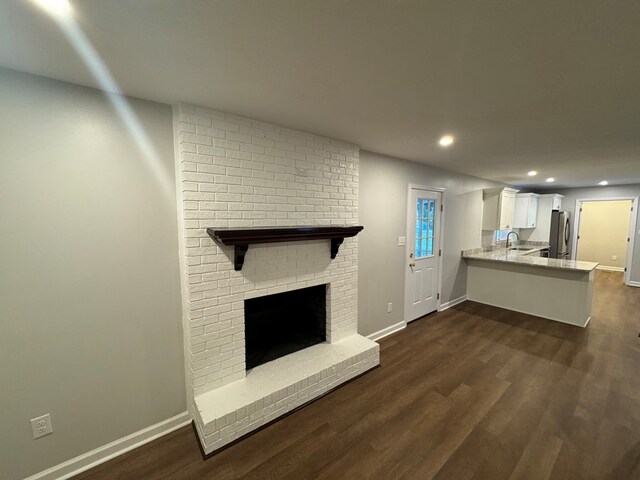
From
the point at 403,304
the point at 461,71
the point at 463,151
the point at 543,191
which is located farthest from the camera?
the point at 543,191

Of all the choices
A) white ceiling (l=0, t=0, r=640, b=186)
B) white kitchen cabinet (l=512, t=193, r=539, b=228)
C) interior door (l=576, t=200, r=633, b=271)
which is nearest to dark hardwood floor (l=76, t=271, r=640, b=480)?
white ceiling (l=0, t=0, r=640, b=186)

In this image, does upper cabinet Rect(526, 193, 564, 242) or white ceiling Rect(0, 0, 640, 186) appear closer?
white ceiling Rect(0, 0, 640, 186)

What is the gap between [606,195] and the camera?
20.1 feet

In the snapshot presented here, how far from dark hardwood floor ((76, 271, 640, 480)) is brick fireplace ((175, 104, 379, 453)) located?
0.66ft

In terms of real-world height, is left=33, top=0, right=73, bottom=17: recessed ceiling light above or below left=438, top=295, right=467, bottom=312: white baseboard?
above

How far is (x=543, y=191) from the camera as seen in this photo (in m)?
7.06

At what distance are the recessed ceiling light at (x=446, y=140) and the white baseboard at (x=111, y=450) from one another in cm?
338

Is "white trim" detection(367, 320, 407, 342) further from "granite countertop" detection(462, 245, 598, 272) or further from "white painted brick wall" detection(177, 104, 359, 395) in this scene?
"granite countertop" detection(462, 245, 598, 272)

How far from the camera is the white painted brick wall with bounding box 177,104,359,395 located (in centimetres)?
191

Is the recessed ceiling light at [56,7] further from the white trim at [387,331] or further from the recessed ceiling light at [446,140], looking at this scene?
the white trim at [387,331]

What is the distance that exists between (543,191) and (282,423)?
861 centimetres

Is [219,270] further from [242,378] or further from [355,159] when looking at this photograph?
[355,159]

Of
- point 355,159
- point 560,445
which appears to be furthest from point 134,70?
point 560,445

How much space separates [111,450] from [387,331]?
2.95 metres
